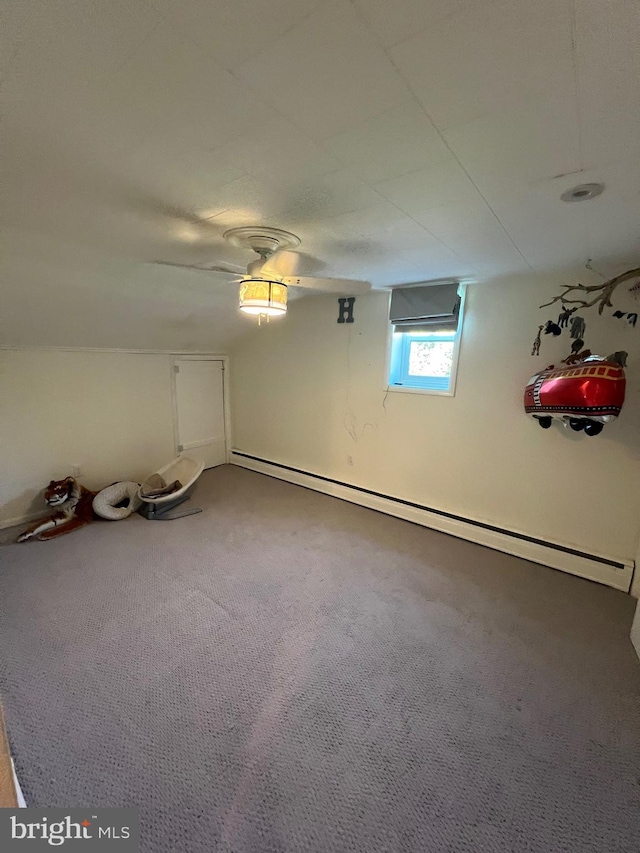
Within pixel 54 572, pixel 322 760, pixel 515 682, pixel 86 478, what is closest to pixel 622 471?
pixel 515 682

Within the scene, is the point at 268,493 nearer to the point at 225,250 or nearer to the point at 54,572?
the point at 54,572

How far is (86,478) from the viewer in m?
3.38

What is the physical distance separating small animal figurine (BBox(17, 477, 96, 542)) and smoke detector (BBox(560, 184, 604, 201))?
3795 millimetres

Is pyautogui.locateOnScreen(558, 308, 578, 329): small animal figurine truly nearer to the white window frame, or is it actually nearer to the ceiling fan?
the white window frame

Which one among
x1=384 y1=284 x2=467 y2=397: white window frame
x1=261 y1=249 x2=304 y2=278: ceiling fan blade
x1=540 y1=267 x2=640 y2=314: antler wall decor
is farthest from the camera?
x1=384 y1=284 x2=467 y2=397: white window frame

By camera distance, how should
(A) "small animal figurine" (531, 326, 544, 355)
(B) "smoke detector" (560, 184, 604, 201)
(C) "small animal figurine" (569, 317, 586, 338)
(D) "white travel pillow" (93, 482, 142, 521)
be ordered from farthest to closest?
(D) "white travel pillow" (93, 482, 142, 521) < (A) "small animal figurine" (531, 326, 544, 355) < (C) "small animal figurine" (569, 317, 586, 338) < (B) "smoke detector" (560, 184, 604, 201)

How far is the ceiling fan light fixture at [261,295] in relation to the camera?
5.69ft

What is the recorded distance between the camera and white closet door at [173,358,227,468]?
4.07m

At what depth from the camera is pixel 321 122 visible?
0.90 meters

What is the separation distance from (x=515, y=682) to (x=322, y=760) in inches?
40.0

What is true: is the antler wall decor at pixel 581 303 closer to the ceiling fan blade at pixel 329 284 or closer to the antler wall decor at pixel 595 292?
the antler wall decor at pixel 595 292

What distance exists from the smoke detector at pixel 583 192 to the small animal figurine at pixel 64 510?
149 inches

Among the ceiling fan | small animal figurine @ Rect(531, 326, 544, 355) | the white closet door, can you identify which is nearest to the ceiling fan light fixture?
the ceiling fan

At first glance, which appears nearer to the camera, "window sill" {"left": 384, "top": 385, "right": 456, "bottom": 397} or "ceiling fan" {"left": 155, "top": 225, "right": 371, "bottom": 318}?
"ceiling fan" {"left": 155, "top": 225, "right": 371, "bottom": 318}
